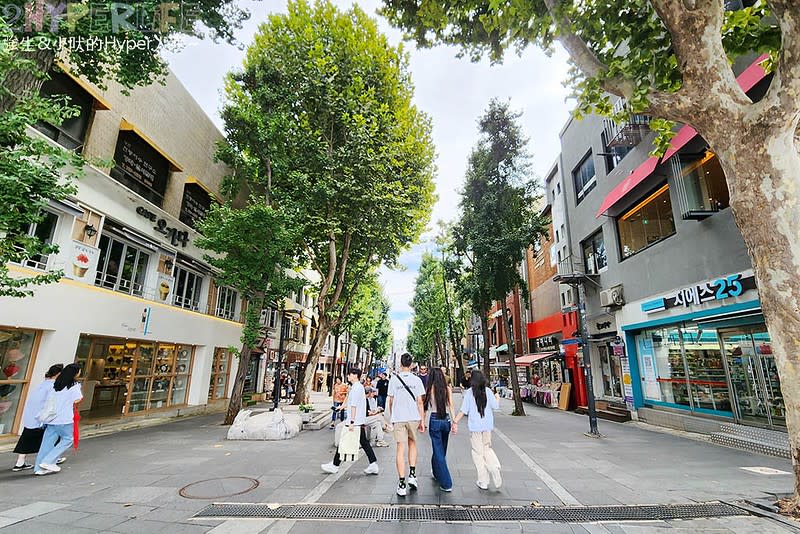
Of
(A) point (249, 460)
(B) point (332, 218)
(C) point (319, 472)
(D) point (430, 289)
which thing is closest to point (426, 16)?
(B) point (332, 218)

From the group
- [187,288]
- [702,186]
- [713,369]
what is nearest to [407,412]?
[713,369]

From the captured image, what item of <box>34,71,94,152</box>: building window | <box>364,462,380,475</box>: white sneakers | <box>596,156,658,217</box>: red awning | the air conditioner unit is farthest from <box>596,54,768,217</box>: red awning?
<box>34,71,94,152</box>: building window

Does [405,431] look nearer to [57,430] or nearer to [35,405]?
[57,430]

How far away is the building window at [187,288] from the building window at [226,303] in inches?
57.8

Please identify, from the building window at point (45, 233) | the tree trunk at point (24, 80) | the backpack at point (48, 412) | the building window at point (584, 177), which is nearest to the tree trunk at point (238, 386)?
the building window at point (45, 233)

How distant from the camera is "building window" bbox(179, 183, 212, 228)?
50.2 feet

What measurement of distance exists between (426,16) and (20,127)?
7.28 meters

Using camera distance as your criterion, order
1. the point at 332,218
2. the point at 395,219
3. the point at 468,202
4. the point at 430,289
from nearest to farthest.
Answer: the point at 332,218, the point at 395,219, the point at 468,202, the point at 430,289

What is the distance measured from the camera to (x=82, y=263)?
1030 cm

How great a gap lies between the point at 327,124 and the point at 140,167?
6.74 m

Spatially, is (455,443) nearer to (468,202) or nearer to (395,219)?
(395,219)

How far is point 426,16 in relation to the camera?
8.06 meters

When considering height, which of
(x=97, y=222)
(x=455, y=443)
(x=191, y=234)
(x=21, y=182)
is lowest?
(x=455, y=443)

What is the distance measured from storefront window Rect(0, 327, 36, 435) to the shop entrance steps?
16.8m
